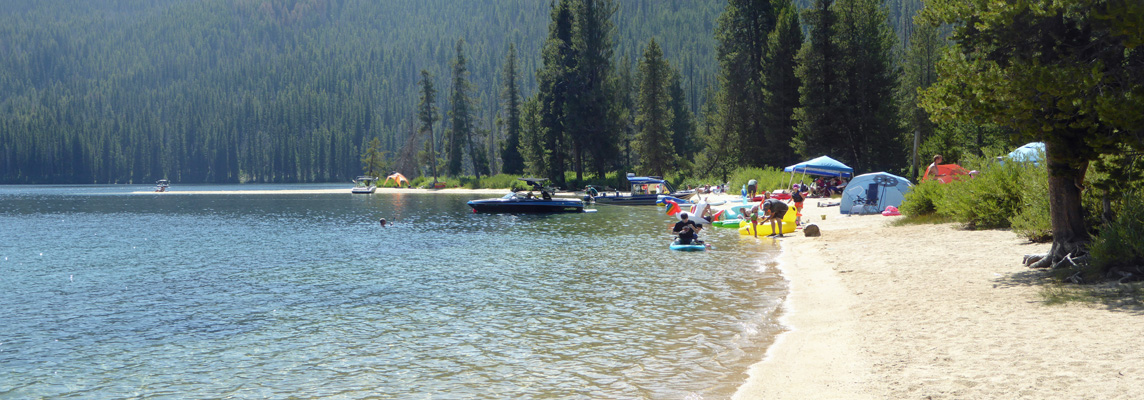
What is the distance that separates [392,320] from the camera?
47.1ft

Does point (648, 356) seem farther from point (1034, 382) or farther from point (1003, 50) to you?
point (1003, 50)

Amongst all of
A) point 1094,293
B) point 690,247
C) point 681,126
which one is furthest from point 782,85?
point 1094,293

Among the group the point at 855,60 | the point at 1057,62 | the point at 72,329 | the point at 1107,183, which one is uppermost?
the point at 855,60

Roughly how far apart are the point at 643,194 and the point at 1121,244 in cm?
4464

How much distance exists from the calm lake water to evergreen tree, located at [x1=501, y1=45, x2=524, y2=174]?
70767 mm

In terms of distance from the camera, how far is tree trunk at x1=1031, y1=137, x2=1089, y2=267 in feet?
44.0

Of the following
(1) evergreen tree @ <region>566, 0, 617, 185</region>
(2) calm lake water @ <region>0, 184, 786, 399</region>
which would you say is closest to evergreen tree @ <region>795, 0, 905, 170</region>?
(2) calm lake water @ <region>0, 184, 786, 399</region>

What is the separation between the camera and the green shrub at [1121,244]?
12.0m

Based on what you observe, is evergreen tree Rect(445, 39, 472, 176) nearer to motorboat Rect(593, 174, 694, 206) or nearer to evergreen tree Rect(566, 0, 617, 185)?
evergreen tree Rect(566, 0, 617, 185)

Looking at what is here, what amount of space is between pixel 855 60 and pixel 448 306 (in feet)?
145

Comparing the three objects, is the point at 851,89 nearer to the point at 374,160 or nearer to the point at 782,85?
the point at 782,85

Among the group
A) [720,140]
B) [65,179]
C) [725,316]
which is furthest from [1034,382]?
[65,179]

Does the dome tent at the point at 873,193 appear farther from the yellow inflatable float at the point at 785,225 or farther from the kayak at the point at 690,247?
the kayak at the point at 690,247

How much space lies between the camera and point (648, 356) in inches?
428
